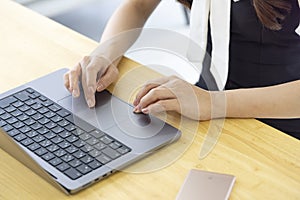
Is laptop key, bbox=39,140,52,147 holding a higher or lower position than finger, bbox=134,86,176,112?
lower

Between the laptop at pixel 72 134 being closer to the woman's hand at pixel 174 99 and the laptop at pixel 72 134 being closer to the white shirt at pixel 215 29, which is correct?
the woman's hand at pixel 174 99

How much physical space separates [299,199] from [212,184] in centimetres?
13

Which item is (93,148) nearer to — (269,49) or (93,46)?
(93,46)

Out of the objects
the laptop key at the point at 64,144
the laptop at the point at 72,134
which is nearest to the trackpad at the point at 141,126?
the laptop at the point at 72,134

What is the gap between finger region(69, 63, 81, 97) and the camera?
1.19 m

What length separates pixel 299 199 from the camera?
918mm

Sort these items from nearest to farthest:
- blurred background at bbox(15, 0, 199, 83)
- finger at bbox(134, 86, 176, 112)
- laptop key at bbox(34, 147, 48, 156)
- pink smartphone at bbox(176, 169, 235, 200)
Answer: pink smartphone at bbox(176, 169, 235, 200), laptop key at bbox(34, 147, 48, 156), finger at bbox(134, 86, 176, 112), blurred background at bbox(15, 0, 199, 83)

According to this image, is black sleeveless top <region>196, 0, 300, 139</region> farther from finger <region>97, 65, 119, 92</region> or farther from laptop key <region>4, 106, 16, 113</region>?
laptop key <region>4, 106, 16, 113</region>

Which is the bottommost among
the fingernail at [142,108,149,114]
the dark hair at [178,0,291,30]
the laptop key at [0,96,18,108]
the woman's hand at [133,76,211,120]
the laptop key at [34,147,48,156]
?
the laptop key at [0,96,18,108]

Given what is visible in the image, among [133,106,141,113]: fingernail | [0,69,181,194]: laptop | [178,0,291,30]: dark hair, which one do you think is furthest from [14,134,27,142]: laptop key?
[178,0,291,30]: dark hair

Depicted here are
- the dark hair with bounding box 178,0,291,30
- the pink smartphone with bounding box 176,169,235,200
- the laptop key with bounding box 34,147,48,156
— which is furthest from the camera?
the dark hair with bounding box 178,0,291,30

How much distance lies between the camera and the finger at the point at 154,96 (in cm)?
113

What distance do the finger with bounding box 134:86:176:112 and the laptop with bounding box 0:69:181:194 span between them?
0.02 metres

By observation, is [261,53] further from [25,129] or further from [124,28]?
[25,129]
